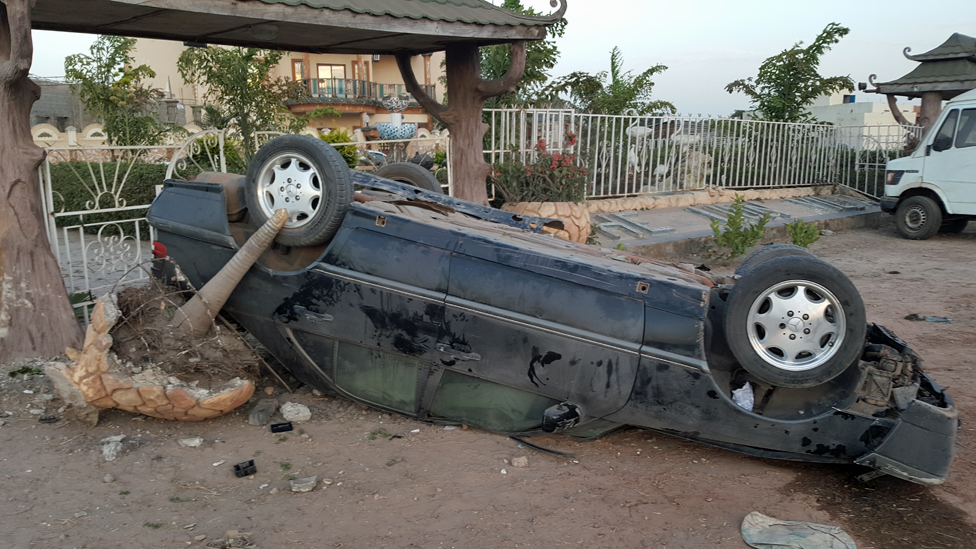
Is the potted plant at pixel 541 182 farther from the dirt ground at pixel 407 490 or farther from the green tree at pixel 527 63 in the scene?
the dirt ground at pixel 407 490

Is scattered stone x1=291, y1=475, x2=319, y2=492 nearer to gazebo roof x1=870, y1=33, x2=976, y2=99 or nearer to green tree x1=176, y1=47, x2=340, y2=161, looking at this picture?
green tree x1=176, y1=47, x2=340, y2=161

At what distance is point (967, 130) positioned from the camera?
37.8 feet

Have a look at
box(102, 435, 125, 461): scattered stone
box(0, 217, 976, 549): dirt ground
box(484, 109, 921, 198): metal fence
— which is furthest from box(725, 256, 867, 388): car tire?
box(484, 109, 921, 198): metal fence

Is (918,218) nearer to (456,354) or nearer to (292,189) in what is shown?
(456,354)

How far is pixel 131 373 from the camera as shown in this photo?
3.88 meters

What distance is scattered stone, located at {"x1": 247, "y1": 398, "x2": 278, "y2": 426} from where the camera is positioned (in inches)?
160

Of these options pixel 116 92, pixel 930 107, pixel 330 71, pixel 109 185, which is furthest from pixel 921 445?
pixel 330 71

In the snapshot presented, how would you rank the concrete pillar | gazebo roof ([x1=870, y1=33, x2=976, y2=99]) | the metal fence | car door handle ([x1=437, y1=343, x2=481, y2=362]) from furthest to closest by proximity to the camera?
the concrete pillar < gazebo roof ([x1=870, y1=33, x2=976, y2=99]) < the metal fence < car door handle ([x1=437, y1=343, x2=481, y2=362])

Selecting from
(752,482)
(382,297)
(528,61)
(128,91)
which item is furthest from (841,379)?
(128,91)

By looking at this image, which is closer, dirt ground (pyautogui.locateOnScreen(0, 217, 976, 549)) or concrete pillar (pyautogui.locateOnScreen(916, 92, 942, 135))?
dirt ground (pyautogui.locateOnScreen(0, 217, 976, 549))

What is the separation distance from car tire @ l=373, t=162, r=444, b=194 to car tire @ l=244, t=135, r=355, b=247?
1662mm

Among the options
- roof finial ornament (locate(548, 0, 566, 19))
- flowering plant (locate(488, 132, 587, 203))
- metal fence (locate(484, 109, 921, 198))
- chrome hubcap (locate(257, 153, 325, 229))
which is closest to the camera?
chrome hubcap (locate(257, 153, 325, 229))

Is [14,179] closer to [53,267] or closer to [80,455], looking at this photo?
[53,267]

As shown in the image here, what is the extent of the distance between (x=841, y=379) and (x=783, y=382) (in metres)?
0.47
